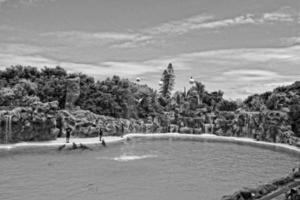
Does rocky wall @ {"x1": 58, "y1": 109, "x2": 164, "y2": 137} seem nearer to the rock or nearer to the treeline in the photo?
the treeline

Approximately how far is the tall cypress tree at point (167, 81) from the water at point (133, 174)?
3367 centimetres

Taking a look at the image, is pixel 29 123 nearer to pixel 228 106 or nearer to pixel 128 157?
pixel 128 157

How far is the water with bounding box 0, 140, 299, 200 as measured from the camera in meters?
9.96

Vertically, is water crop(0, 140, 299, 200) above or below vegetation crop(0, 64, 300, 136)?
below

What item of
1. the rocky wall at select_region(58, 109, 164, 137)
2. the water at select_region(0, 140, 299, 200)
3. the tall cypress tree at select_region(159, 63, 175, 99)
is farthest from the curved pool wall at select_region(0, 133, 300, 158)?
the tall cypress tree at select_region(159, 63, 175, 99)

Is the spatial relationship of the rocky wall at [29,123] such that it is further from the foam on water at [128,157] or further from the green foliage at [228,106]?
the green foliage at [228,106]

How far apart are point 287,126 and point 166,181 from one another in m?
15.7

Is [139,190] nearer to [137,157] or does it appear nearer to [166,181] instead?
[166,181]

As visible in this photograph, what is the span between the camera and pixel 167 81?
52.6 metres

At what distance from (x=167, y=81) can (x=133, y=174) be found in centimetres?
4062

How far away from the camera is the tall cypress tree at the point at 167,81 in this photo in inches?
2069

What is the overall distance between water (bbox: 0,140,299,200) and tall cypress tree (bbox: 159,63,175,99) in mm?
33668

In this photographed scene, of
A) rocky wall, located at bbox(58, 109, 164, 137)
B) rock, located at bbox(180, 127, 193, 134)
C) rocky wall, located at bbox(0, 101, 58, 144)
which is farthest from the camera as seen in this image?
rock, located at bbox(180, 127, 193, 134)

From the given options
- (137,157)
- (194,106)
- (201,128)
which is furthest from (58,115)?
(194,106)
